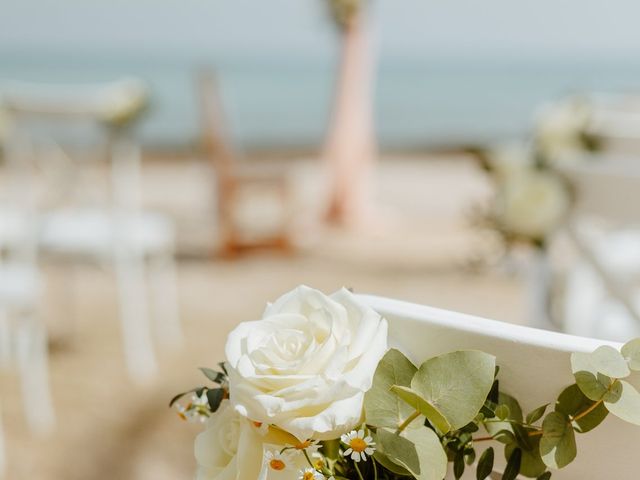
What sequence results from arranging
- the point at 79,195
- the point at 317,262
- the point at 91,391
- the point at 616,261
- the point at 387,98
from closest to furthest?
the point at 616,261, the point at 91,391, the point at 79,195, the point at 317,262, the point at 387,98

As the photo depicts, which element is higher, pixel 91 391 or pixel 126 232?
pixel 126 232

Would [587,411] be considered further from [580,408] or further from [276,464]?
[276,464]

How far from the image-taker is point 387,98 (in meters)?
27.0

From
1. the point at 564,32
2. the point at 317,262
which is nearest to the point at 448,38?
the point at 564,32

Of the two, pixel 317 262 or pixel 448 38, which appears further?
pixel 448 38

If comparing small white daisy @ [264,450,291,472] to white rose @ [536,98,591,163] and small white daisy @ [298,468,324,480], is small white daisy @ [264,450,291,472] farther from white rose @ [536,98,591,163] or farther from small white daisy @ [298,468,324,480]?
white rose @ [536,98,591,163]

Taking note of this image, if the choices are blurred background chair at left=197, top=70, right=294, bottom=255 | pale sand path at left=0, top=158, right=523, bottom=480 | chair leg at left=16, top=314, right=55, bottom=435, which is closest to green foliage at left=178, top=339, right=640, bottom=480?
pale sand path at left=0, top=158, right=523, bottom=480

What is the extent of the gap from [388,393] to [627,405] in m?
0.16

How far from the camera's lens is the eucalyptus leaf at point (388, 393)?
0.59 metres

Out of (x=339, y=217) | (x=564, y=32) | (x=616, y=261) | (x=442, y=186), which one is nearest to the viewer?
(x=616, y=261)

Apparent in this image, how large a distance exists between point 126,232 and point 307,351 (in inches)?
112

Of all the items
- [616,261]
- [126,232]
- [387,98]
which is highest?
[616,261]

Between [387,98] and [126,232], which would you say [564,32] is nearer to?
[387,98]

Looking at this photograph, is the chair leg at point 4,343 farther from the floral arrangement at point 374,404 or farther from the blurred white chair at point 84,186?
the floral arrangement at point 374,404
